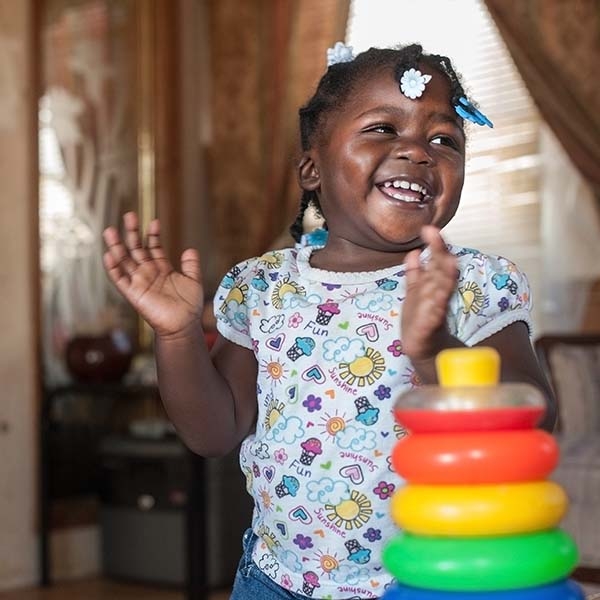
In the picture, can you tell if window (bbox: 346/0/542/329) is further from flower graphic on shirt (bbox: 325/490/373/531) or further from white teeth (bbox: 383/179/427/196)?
flower graphic on shirt (bbox: 325/490/373/531)

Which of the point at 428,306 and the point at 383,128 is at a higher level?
the point at 383,128

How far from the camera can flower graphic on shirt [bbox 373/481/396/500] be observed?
138 centimetres

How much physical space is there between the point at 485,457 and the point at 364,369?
593 millimetres

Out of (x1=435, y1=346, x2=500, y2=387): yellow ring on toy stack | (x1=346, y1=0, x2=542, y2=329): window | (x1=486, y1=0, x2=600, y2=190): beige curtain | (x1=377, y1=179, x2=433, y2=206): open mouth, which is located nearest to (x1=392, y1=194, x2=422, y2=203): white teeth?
(x1=377, y1=179, x2=433, y2=206): open mouth

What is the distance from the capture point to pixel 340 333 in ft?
4.67

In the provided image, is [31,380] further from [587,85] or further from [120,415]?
[587,85]

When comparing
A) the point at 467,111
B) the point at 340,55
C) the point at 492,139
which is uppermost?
the point at 492,139

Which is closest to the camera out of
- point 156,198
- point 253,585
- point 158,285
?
point 158,285

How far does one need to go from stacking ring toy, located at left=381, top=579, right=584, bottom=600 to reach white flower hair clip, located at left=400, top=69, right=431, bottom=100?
0.74 metres

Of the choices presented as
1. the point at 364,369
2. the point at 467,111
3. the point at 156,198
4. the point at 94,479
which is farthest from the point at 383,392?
the point at 156,198

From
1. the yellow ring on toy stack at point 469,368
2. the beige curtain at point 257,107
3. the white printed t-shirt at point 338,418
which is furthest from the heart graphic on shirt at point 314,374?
the beige curtain at point 257,107

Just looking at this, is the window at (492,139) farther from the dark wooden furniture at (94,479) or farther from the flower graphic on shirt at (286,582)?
the flower graphic on shirt at (286,582)

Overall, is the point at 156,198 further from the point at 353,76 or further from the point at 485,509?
the point at 485,509

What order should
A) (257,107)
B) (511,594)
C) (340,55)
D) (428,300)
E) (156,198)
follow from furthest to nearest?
(257,107) < (156,198) < (340,55) < (428,300) < (511,594)
